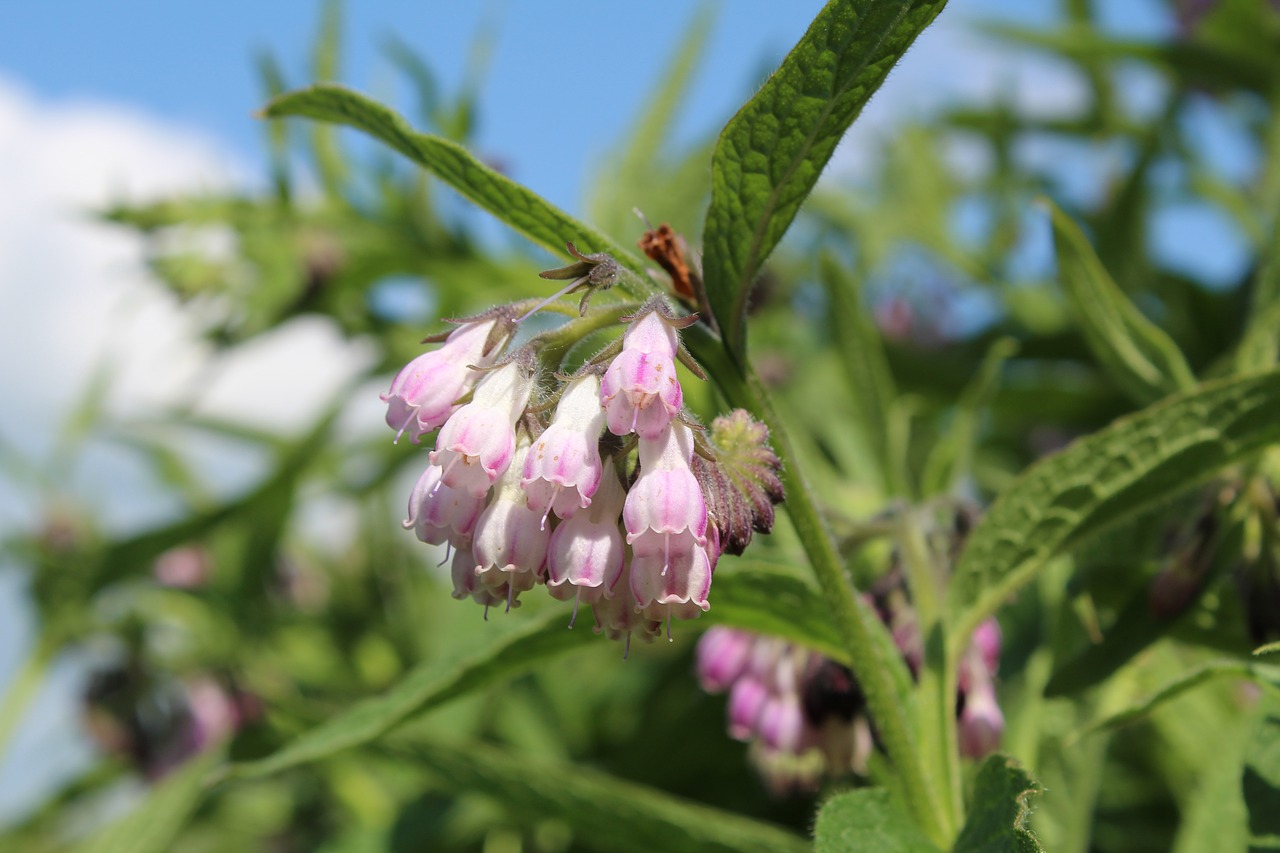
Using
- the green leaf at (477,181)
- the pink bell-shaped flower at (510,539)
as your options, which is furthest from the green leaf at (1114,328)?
the pink bell-shaped flower at (510,539)

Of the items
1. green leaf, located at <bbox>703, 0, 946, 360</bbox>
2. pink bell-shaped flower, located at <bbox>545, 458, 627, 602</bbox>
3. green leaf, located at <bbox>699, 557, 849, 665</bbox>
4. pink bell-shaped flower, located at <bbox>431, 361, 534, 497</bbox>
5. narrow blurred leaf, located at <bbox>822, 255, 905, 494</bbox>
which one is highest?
narrow blurred leaf, located at <bbox>822, 255, 905, 494</bbox>

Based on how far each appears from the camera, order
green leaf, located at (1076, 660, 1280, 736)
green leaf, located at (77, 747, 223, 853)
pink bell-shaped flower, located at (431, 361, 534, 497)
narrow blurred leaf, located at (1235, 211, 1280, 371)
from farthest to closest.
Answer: green leaf, located at (77, 747, 223, 853) → narrow blurred leaf, located at (1235, 211, 1280, 371) → green leaf, located at (1076, 660, 1280, 736) → pink bell-shaped flower, located at (431, 361, 534, 497)

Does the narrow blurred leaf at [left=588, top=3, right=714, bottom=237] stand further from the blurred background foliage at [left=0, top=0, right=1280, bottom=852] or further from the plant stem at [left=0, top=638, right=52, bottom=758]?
the plant stem at [left=0, top=638, right=52, bottom=758]

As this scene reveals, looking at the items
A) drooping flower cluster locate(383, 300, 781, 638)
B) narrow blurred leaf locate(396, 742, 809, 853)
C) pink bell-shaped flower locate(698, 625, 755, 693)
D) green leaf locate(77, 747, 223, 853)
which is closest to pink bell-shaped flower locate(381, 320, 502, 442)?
drooping flower cluster locate(383, 300, 781, 638)

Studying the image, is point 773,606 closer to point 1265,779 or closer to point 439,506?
point 439,506

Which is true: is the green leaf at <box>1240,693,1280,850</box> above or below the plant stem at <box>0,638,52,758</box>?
below

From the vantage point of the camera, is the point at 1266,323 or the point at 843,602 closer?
the point at 843,602

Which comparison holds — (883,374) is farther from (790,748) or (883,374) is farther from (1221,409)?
(1221,409)

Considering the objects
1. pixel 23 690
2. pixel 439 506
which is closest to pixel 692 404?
pixel 439 506
